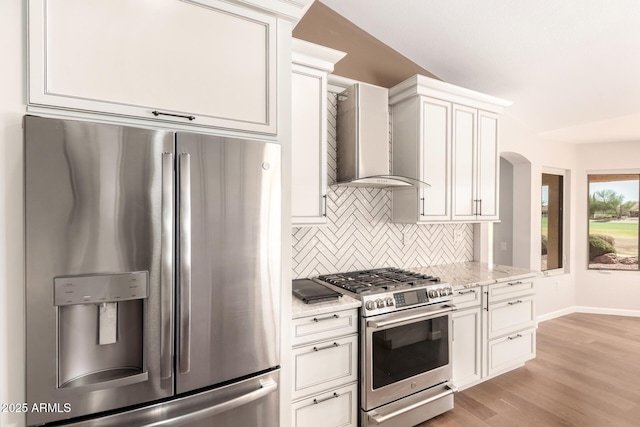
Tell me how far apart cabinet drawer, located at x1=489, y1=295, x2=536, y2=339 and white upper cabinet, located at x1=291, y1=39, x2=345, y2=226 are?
1.91m

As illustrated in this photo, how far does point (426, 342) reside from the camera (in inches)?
92.1

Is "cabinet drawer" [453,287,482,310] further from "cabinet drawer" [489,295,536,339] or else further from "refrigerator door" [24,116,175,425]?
"refrigerator door" [24,116,175,425]

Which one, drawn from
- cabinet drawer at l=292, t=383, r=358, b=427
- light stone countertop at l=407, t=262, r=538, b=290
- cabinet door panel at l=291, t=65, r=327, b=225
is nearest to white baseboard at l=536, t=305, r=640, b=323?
light stone countertop at l=407, t=262, r=538, b=290

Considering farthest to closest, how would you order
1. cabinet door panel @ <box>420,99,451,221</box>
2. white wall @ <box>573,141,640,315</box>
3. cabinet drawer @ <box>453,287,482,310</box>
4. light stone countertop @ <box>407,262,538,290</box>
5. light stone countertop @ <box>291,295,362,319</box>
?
white wall @ <box>573,141,640,315</box> < cabinet door panel @ <box>420,99,451,221</box> < light stone countertop @ <box>407,262,538,290</box> < cabinet drawer @ <box>453,287,482,310</box> < light stone countertop @ <box>291,295,362,319</box>

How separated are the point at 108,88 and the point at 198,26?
52cm

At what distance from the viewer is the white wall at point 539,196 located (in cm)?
409

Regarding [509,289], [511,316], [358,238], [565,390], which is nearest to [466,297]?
[509,289]

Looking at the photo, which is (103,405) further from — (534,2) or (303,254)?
(534,2)

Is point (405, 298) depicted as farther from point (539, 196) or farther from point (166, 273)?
point (539, 196)

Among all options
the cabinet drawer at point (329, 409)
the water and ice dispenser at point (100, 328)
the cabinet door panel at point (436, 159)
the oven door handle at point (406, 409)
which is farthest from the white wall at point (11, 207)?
the cabinet door panel at point (436, 159)

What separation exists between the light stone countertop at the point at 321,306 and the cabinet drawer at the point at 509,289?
152 centimetres

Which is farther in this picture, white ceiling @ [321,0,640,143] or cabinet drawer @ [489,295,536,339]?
cabinet drawer @ [489,295,536,339]

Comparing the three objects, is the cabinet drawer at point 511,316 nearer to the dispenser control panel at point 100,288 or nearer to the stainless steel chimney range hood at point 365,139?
the stainless steel chimney range hood at point 365,139

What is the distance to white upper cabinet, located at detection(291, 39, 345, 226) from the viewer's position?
2242 mm
